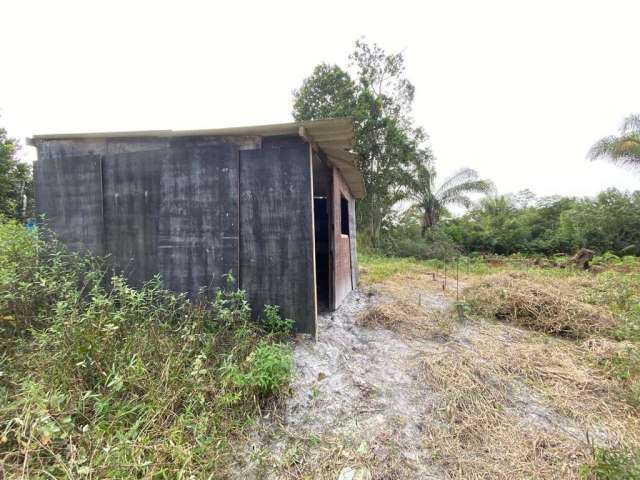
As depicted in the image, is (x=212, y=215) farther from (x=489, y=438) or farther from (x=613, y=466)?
(x=613, y=466)

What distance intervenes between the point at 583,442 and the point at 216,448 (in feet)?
8.33

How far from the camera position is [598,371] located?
8.96ft

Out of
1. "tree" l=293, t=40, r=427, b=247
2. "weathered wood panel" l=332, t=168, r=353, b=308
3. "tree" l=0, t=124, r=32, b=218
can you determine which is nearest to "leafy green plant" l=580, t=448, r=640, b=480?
"weathered wood panel" l=332, t=168, r=353, b=308

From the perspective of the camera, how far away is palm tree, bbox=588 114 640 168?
9.04 m

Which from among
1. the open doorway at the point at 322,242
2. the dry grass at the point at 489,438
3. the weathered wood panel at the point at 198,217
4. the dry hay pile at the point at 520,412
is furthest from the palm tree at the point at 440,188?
the dry grass at the point at 489,438

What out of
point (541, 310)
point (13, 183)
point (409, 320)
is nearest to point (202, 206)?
point (409, 320)

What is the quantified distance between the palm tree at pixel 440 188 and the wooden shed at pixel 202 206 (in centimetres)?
1080

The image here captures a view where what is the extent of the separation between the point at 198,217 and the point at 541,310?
5051 millimetres

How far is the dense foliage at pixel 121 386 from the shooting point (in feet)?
5.08

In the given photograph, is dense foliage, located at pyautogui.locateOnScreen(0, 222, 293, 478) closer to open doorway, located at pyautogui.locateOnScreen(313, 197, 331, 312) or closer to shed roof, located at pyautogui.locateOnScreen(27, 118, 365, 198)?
shed roof, located at pyautogui.locateOnScreen(27, 118, 365, 198)

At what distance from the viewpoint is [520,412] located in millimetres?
2221

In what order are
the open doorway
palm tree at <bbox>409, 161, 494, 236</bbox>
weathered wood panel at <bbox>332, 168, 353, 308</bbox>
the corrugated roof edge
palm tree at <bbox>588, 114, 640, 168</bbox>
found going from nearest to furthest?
the corrugated roof edge < weathered wood panel at <bbox>332, 168, 353, 308</bbox> < the open doorway < palm tree at <bbox>588, 114, 640, 168</bbox> < palm tree at <bbox>409, 161, 494, 236</bbox>

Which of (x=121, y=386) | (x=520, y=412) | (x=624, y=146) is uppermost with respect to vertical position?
(x=624, y=146)

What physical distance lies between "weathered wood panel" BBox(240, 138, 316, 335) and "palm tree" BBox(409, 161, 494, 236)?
11.1 m
